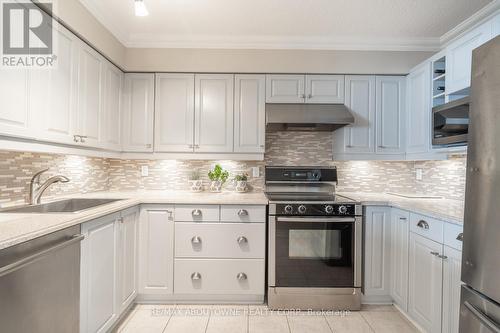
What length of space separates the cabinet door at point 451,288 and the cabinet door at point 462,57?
1253 millimetres

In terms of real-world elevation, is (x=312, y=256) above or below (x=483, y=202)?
below

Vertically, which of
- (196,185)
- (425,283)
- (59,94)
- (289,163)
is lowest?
(425,283)

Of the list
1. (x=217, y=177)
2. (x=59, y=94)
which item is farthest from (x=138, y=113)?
(x=217, y=177)

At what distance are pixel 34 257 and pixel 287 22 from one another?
8.13 ft

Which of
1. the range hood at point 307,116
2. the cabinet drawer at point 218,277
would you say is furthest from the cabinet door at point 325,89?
the cabinet drawer at point 218,277

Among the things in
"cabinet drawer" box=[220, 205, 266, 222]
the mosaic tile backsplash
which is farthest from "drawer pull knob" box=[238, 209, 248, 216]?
the mosaic tile backsplash

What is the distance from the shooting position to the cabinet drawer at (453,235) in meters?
1.53

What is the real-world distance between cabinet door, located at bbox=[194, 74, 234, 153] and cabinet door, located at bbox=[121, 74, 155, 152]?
0.48m

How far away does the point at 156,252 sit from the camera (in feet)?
7.55

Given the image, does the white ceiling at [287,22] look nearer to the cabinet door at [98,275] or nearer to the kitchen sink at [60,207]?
the kitchen sink at [60,207]

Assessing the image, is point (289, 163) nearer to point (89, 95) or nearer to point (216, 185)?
point (216, 185)

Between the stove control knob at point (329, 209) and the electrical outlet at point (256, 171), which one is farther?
the electrical outlet at point (256, 171)

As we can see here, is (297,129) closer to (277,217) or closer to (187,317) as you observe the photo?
(277,217)

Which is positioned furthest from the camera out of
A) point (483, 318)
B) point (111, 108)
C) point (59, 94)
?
point (111, 108)
